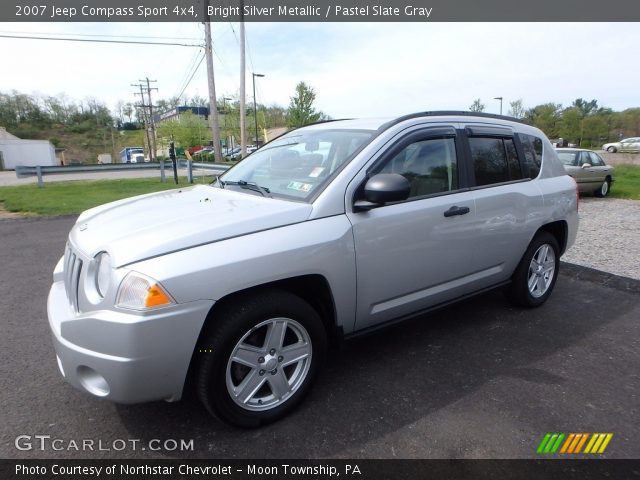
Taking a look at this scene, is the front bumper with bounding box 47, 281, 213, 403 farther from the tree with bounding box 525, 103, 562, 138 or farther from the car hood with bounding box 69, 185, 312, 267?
the tree with bounding box 525, 103, 562, 138

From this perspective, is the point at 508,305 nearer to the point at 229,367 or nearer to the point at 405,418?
the point at 405,418

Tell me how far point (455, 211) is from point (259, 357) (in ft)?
5.86

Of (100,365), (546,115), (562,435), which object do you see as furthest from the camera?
(546,115)

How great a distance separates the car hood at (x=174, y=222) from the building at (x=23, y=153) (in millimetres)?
61813

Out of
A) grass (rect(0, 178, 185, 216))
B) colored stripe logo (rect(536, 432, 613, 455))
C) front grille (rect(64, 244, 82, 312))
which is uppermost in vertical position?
front grille (rect(64, 244, 82, 312))

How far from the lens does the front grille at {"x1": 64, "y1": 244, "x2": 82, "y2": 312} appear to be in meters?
2.35

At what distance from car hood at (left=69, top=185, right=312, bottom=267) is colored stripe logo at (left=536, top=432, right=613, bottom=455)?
1859mm

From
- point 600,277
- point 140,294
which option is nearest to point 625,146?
point 600,277

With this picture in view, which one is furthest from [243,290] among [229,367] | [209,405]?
[209,405]

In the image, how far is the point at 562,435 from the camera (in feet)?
7.92

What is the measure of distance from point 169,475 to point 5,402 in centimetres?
136

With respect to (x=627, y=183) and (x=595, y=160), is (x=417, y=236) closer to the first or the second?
(x=595, y=160)

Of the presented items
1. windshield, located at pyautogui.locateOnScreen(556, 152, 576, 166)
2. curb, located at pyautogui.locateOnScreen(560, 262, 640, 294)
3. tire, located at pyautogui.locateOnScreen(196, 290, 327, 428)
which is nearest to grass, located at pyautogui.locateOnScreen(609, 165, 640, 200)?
windshield, located at pyautogui.locateOnScreen(556, 152, 576, 166)

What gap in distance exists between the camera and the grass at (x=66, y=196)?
10.3m
